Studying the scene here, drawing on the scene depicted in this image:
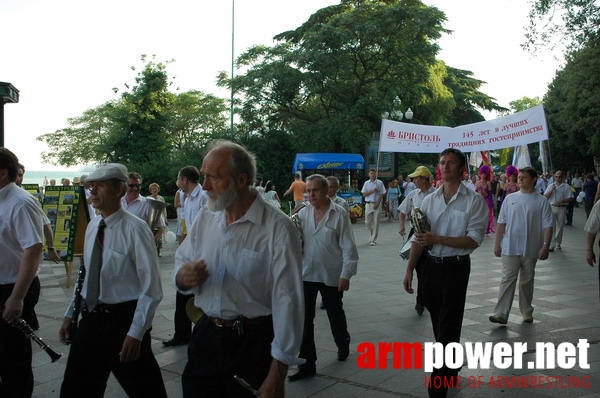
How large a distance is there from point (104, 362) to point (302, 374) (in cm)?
202

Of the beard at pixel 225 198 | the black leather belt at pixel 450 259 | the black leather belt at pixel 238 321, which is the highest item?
the beard at pixel 225 198

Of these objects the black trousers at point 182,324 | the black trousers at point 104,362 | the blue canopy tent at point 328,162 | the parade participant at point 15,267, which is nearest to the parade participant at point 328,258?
the black trousers at point 182,324

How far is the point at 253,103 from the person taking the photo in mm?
31375

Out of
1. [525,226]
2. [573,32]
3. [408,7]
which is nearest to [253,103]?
[408,7]

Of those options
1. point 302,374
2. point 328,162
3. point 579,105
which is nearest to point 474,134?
point 302,374

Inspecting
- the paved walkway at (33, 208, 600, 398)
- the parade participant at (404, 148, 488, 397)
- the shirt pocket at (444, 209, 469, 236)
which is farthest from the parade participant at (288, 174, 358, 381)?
the shirt pocket at (444, 209, 469, 236)

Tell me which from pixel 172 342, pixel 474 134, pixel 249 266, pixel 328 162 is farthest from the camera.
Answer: pixel 328 162

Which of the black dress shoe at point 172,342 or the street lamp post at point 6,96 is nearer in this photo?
the black dress shoe at point 172,342

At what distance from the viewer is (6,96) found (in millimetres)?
6195

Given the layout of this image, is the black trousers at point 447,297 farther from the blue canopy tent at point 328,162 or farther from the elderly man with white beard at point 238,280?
the blue canopy tent at point 328,162

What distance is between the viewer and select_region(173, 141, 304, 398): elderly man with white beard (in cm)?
258

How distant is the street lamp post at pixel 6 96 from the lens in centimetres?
617

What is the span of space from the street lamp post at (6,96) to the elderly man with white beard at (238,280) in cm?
453

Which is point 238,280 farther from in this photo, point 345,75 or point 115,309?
point 345,75
